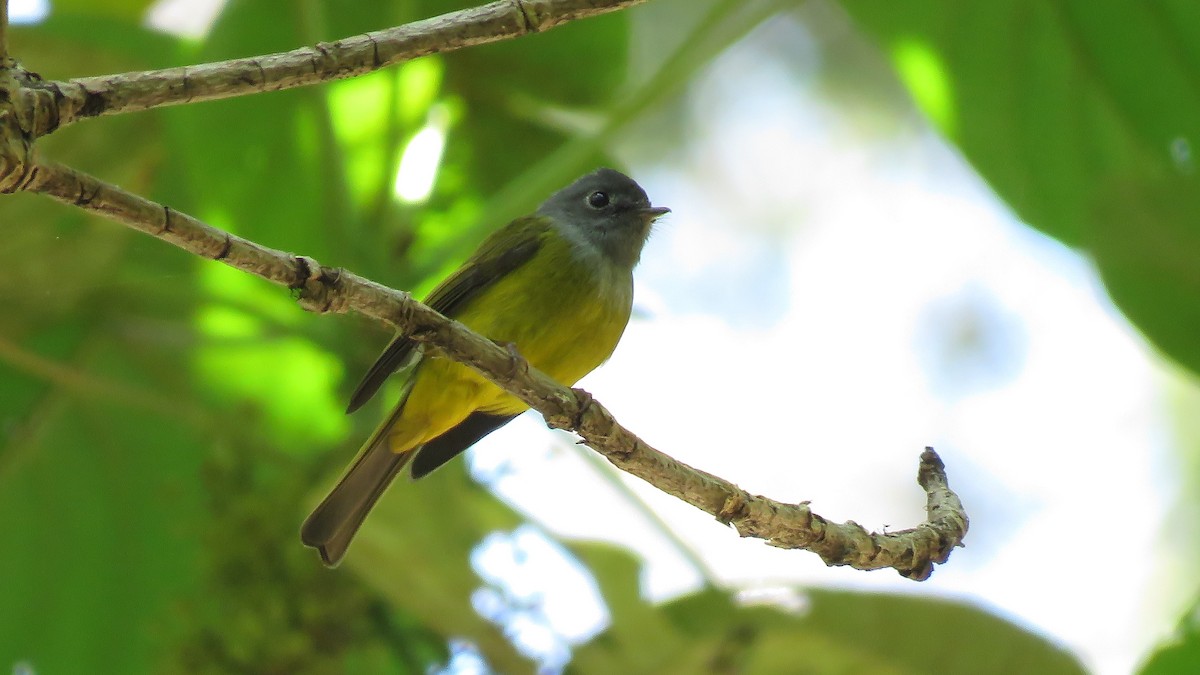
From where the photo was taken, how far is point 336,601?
104 inches

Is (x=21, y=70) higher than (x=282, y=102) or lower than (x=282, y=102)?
higher

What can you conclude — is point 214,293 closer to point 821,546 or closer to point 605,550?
point 605,550

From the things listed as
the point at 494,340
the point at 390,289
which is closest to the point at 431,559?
the point at 494,340

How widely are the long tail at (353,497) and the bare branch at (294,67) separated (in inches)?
51.3

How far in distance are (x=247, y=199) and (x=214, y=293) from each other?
31 cm

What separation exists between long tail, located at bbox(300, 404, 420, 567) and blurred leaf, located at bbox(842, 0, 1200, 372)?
1.66 metres

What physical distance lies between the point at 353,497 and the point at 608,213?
1.03 meters

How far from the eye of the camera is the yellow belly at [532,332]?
2.68 m

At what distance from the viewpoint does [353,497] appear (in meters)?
2.78

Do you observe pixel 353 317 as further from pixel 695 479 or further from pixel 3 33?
pixel 3 33

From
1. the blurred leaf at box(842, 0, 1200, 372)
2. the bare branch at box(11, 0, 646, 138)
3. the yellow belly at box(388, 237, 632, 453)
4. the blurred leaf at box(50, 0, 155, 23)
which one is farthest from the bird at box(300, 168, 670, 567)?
the blurred leaf at box(50, 0, 155, 23)

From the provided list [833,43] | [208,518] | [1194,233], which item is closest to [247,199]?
[208,518]

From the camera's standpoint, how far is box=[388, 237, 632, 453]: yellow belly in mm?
2680

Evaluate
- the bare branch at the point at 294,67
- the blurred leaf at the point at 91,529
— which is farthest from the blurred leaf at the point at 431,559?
the bare branch at the point at 294,67
